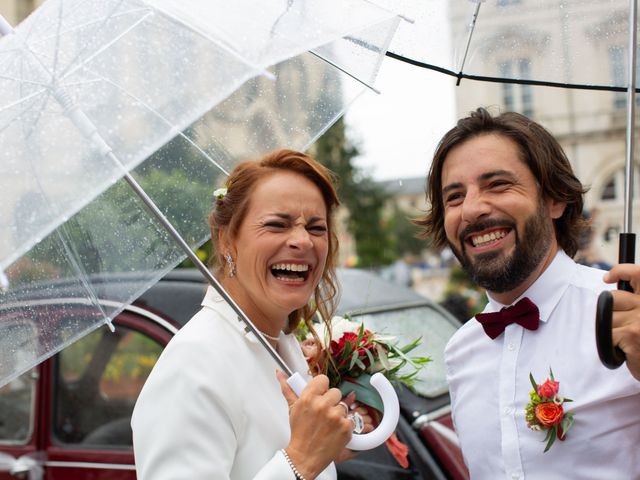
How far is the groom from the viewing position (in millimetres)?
2229

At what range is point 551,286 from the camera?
2.50 m

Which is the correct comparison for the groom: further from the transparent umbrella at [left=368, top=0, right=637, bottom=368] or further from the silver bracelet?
the silver bracelet

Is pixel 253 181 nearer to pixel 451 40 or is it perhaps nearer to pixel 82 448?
pixel 451 40

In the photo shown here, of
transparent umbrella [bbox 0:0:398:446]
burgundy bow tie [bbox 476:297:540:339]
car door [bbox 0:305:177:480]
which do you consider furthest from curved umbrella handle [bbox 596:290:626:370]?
car door [bbox 0:305:177:480]

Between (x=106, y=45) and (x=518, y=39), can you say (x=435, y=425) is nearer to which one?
(x=518, y=39)

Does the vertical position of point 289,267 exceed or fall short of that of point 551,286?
it exceeds it

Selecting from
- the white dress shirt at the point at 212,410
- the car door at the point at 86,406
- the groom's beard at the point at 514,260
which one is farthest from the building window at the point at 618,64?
the car door at the point at 86,406

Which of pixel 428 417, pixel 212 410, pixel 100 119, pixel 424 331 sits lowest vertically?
pixel 212 410

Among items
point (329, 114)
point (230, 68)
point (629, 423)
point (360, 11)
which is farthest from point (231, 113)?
point (629, 423)

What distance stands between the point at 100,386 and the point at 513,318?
2.27 m

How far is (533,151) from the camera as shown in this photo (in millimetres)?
2562

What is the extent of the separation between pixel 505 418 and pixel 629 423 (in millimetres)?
371

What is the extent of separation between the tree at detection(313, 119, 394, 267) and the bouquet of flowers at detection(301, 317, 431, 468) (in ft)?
76.4

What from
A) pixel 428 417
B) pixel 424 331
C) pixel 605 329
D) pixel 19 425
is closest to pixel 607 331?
pixel 605 329
